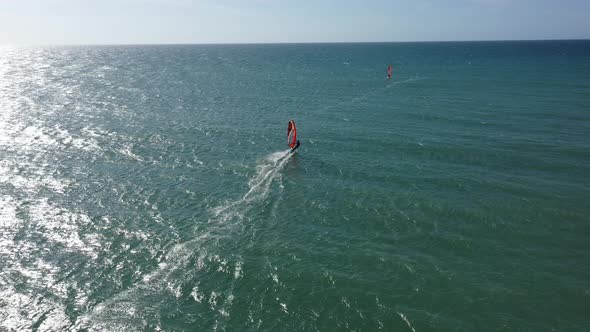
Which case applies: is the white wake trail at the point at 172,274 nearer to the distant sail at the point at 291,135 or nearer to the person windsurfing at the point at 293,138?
the person windsurfing at the point at 293,138

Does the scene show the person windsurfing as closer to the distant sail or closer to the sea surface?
the distant sail

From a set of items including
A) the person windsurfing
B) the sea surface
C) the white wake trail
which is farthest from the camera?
the person windsurfing

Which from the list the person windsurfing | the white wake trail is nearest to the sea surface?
the white wake trail

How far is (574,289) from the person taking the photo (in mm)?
27750

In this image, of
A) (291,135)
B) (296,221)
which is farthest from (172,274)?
(291,135)

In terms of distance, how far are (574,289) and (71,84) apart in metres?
130

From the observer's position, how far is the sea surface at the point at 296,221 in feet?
84.9

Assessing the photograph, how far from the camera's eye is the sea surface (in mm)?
25891

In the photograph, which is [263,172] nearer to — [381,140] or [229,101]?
[381,140]

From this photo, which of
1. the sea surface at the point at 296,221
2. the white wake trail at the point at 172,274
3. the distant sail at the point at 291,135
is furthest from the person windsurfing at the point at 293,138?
the white wake trail at the point at 172,274

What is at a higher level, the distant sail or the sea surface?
the distant sail

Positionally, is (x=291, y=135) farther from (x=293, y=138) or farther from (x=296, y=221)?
(x=296, y=221)

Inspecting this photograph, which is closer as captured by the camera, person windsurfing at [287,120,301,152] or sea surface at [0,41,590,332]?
sea surface at [0,41,590,332]

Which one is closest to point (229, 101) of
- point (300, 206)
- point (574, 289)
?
point (300, 206)
